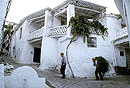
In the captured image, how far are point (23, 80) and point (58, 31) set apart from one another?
7684 millimetres

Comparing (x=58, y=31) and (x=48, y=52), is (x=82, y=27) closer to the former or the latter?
(x=58, y=31)

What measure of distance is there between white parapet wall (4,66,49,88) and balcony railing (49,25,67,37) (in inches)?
271

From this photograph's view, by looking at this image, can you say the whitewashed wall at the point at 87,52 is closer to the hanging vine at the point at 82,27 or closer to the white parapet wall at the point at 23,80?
the hanging vine at the point at 82,27

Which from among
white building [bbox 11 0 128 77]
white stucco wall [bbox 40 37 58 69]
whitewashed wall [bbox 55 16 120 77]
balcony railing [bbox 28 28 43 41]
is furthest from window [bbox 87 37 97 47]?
balcony railing [bbox 28 28 43 41]

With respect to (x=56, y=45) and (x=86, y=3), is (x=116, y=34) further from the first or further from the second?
(x=56, y=45)

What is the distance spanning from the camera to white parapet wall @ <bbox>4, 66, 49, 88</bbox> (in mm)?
3731

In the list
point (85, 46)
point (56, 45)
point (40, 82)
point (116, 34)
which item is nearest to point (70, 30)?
point (85, 46)

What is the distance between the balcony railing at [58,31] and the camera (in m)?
10.7

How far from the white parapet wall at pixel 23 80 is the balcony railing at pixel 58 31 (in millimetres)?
6877

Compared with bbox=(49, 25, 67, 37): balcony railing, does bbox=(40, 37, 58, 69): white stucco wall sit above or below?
below

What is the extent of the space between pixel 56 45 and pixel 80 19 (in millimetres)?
3710

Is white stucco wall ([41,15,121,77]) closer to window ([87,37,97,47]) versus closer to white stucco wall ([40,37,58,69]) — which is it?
white stucco wall ([40,37,58,69])

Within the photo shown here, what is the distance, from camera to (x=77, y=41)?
9578mm

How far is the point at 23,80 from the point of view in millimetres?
3867
